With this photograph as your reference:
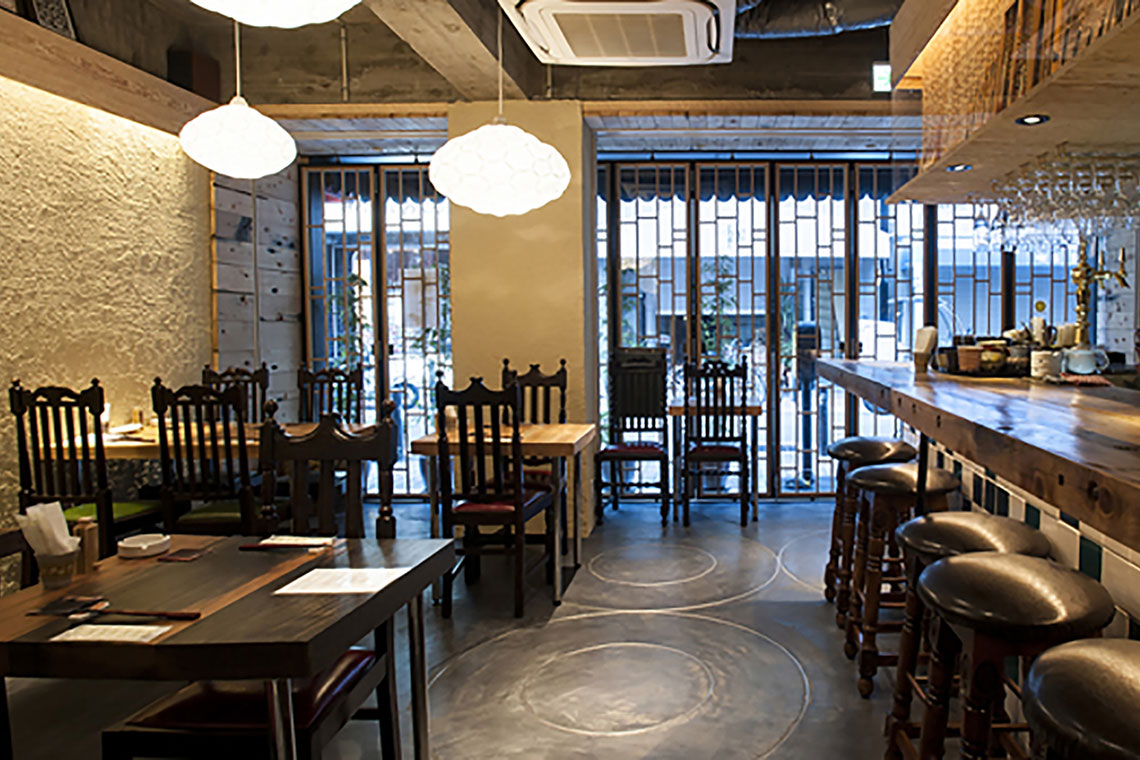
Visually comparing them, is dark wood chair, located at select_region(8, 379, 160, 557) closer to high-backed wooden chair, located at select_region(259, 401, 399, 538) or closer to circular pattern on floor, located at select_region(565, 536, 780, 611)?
high-backed wooden chair, located at select_region(259, 401, 399, 538)

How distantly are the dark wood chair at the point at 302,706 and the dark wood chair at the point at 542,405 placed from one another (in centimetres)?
213

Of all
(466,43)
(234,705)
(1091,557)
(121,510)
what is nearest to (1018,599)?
(1091,557)

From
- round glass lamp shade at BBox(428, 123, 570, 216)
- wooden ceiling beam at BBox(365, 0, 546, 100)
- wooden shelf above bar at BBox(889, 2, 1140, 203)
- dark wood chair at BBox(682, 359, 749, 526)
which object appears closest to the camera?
wooden shelf above bar at BBox(889, 2, 1140, 203)

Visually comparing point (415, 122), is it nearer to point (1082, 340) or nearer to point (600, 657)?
point (600, 657)

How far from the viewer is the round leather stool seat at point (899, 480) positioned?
2.97 meters

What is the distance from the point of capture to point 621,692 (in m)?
3.02

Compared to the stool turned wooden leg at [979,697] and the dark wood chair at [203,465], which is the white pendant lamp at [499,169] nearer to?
the dark wood chair at [203,465]

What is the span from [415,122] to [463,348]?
1.47 metres

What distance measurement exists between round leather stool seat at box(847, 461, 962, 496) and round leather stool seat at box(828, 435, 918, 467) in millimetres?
426

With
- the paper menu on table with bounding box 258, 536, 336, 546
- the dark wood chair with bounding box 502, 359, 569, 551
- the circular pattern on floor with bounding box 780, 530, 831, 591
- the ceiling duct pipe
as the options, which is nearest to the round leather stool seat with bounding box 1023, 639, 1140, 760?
the paper menu on table with bounding box 258, 536, 336, 546

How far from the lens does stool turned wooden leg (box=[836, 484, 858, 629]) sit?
11.7 feet

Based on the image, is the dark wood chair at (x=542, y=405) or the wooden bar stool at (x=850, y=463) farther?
the dark wood chair at (x=542, y=405)

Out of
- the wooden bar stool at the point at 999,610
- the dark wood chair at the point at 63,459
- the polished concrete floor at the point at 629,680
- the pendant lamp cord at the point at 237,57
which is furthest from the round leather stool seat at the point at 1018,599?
the pendant lamp cord at the point at 237,57

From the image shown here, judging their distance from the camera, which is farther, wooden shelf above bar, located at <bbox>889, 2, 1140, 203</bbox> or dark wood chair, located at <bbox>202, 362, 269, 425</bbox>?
dark wood chair, located at <bbox>202, 362, 269, 425</bbox>
